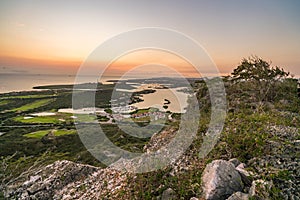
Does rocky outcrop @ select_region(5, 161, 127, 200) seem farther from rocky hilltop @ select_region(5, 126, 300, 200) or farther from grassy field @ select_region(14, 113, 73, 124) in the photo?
grassy field @ select_region(14, 113, 73, 124)

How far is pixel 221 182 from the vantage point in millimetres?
3754

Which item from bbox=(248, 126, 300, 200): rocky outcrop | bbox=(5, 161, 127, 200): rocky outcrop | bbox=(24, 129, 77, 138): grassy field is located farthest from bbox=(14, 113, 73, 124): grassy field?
bbox=(248, 126, 300, 200): rocky outcrop

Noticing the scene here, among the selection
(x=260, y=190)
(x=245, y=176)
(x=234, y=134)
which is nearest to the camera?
(x=260, y=190)

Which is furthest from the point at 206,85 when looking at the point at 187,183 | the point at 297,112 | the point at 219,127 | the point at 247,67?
the point at 187,183

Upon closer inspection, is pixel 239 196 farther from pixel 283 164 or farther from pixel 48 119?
pixel 48 119

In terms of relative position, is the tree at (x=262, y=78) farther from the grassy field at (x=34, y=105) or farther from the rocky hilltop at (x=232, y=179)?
the grassy field at (x=34, y=105)

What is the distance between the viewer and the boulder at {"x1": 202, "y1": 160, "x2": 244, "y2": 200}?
12.1 feet

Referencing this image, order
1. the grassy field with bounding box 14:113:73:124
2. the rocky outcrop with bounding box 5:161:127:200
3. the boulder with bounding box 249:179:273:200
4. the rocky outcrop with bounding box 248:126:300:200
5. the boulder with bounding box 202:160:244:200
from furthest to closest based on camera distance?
the grassy field with bounding box 14:113:73:124 < the rocky outcrop with bounding box 5:161:127:200 < the boulder with bounding box 202:160:244:200 < the rocky outcrop with bounding box 248:126:300:200 < the boulder with bounding box 249:179:273:200

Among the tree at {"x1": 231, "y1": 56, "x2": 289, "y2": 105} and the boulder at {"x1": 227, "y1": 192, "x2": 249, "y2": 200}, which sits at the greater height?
the tree at {"x1": 231, "y1": 56, "x2": 289, "y2": 105}

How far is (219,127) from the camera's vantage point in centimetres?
655

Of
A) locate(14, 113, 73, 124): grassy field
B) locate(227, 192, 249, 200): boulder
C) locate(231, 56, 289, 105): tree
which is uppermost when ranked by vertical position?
locate(231, 56, 289, 105): tree

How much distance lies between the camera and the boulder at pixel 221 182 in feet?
12.1

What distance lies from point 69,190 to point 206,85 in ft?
33.2

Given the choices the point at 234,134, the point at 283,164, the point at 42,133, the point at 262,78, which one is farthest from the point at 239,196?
the point at 42,133
